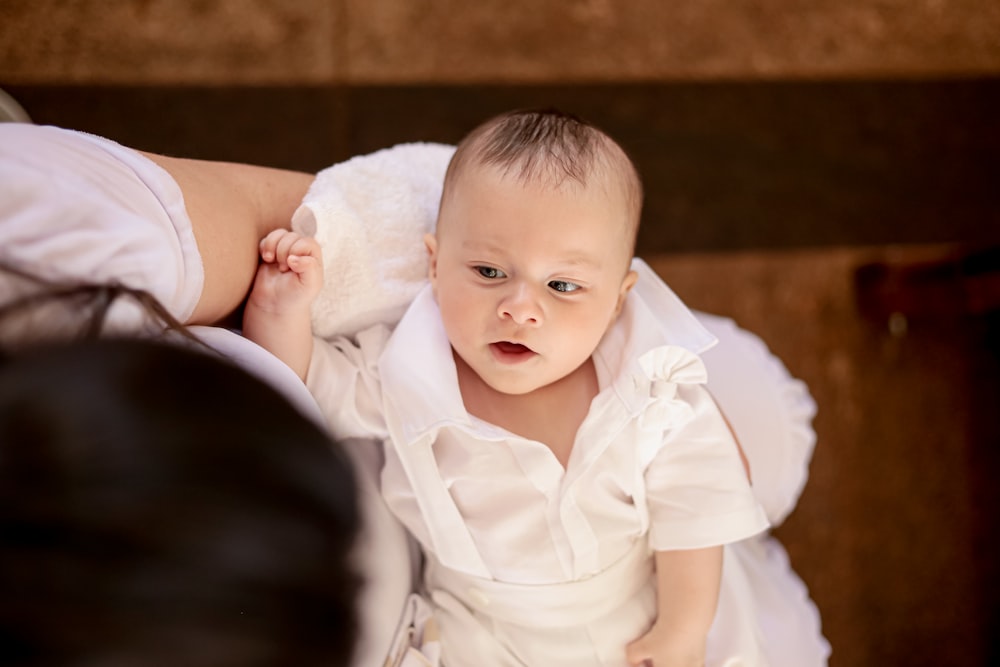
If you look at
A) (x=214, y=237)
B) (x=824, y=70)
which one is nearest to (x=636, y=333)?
(x=214, y=237)

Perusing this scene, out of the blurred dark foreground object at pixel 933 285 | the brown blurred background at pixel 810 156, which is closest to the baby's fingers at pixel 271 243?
the brown blurred background at pixel 810 156

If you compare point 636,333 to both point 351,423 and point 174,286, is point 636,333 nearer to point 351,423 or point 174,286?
point 351,423

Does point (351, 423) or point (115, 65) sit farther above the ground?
point (115, 65)

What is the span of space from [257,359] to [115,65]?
1046 millimetres

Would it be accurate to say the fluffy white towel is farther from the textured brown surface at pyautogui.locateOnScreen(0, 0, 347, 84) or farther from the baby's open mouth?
the textured brown surface at pyautogui.locateOnScreen(0, 0, 347, 84)

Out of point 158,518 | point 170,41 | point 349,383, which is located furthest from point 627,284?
point 170,41

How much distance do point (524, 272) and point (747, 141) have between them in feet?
3.36

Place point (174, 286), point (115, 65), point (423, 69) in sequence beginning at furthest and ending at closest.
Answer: point (423, 69), point (115, 65), point (174, 286)

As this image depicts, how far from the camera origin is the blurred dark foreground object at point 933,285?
152 cm

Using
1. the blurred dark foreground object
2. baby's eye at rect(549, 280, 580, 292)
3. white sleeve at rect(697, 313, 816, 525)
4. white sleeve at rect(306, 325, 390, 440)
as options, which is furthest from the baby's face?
the blurred dark foreground object

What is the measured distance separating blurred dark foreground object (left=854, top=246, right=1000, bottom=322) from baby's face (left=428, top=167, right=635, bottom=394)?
936 millimetres

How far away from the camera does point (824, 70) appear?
5.72 ft

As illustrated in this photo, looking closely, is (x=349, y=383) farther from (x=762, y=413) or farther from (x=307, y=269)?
(x=762, y=413)

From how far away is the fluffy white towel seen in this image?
3.07ft
